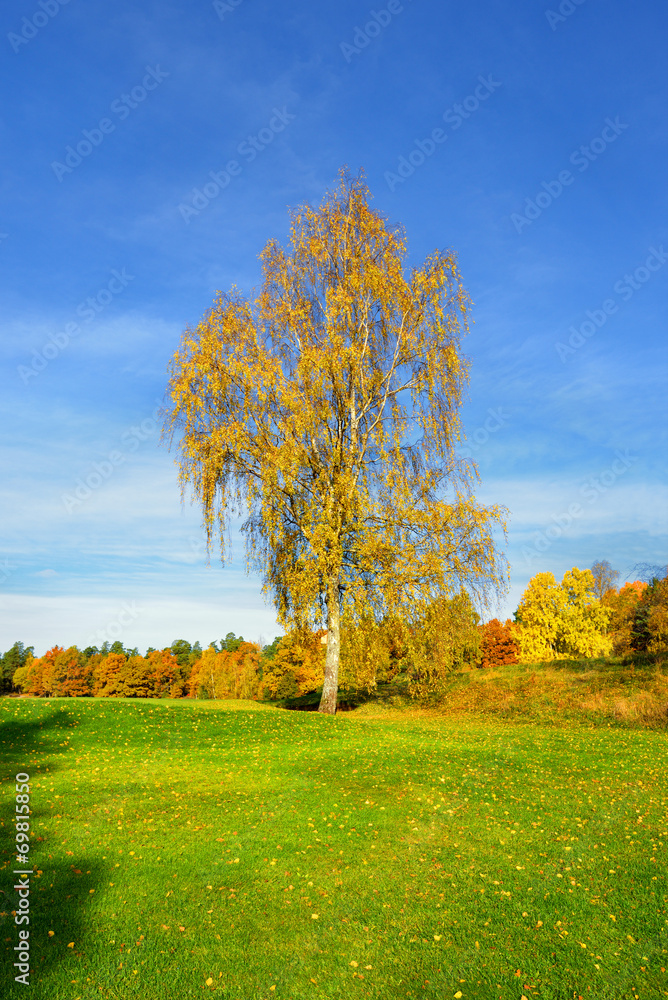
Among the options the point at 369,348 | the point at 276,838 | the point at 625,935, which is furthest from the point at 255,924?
the point at 369,348

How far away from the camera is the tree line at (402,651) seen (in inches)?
809

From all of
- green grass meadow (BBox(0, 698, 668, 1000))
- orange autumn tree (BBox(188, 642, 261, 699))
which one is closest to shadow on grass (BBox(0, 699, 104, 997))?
green grass meadow (BBox(0, 698, 668, 1000))

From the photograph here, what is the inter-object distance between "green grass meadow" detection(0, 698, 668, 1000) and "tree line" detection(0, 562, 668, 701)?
6.73 m

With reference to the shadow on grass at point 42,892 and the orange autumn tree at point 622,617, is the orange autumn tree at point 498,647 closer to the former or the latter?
the orange autumn tree at point 622,617

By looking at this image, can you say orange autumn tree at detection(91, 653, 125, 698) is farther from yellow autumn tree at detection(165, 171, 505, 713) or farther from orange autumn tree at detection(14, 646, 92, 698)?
yellow autumn tree at detection(165, 171, 505, 713)

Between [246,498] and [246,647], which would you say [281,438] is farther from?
[246,647]

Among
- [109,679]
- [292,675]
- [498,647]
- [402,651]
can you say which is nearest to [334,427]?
[402,651]

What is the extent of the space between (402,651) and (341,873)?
598 inches

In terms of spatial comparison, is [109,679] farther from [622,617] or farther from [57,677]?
[622,617]

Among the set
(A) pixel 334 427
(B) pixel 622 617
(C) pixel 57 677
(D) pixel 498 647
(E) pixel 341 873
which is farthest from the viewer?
(C) pixel 57 677

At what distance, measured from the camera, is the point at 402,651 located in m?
22.2

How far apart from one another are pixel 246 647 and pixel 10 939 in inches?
3409

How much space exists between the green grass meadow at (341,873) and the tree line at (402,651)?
265 inches

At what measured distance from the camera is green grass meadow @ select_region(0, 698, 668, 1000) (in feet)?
17.4
